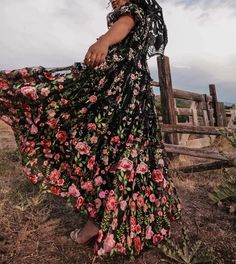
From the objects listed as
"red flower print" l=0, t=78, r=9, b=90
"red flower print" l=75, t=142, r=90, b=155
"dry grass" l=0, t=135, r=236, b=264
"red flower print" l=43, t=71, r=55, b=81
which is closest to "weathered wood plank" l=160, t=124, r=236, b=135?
"dry grass" l=0, t=135, r=236, b=264

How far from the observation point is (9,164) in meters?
5.06

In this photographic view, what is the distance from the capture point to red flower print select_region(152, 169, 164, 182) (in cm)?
217

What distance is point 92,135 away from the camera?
1.98m

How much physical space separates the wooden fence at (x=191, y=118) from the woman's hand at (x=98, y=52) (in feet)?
4.71

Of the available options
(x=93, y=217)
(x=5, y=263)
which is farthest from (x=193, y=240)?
(x=5, y=263)

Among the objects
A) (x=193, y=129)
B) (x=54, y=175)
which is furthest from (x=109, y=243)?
(x=193, y=129)

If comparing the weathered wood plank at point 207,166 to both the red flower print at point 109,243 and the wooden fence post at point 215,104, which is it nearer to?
the red flower print at point 109,243

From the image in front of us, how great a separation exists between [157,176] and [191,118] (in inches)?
232

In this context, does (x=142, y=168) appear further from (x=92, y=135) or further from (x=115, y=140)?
(x=92, y=135)

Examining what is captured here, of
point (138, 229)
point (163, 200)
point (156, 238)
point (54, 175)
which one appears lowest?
point (156, 238)

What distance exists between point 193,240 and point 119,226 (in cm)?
63

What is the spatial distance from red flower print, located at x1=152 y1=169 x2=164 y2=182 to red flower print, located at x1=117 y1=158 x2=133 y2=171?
10.6 inches

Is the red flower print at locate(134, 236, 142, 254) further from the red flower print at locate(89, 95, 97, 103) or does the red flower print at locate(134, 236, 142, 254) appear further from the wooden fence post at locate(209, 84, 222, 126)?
the wooden fence post at locate(209, 84, 222, 126)

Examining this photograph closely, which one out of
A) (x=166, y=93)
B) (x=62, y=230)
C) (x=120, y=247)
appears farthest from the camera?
(x=166, y=93)
